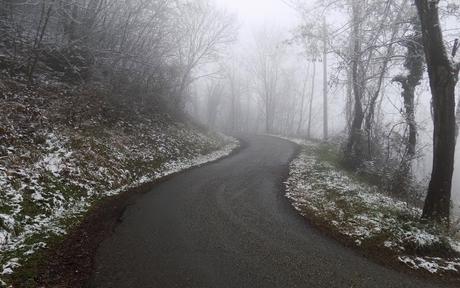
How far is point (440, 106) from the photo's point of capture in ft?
28.1

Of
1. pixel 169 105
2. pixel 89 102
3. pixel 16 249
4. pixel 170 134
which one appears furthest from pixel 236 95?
pixel 16 249

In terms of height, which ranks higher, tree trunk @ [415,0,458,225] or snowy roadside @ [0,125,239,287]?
tree trunk @ [415,0,458,225]

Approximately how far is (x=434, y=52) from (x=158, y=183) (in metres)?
9.42

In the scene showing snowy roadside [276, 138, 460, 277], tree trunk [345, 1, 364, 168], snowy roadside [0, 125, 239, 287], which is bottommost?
snowy roadside [0, 125, 239, 287]

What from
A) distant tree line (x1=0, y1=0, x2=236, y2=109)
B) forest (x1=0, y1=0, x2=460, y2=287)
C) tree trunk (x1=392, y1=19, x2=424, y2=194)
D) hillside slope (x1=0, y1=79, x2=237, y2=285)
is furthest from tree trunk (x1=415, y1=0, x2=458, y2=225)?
distant tree line (x1=0, y1=0, x2=236, y2=109)

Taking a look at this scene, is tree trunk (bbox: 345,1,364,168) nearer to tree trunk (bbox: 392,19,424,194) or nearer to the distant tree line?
tree trunk (bbox: 392,19,424,194)

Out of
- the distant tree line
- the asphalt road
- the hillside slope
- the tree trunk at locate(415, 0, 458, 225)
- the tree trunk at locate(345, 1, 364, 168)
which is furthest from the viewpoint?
the tree trunk at locate(345, 1, 364, 168)

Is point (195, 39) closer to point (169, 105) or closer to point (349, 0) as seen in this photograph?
point (169, 105)

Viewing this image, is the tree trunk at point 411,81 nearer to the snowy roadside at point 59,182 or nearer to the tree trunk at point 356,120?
the tree trunk at point 356,120

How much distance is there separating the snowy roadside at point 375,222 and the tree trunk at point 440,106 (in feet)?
2.45

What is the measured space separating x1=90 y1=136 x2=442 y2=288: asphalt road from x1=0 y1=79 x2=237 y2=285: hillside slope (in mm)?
1376

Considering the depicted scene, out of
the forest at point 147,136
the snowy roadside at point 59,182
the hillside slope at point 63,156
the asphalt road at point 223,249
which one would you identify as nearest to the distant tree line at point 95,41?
the forest at point 147,136

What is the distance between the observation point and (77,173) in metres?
10.2

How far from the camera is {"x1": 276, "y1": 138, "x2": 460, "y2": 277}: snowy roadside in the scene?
7.41 m
